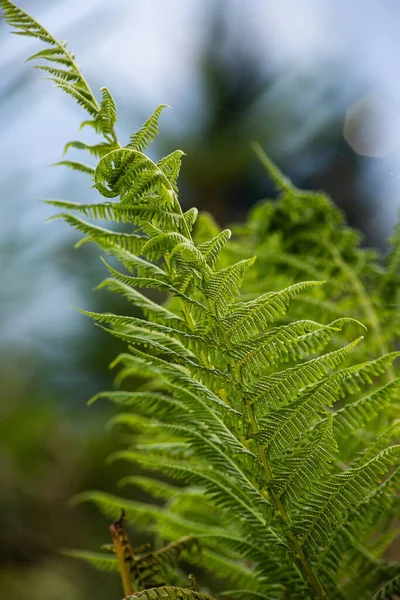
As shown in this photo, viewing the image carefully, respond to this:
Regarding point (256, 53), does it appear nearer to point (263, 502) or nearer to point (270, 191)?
point (270, 191)

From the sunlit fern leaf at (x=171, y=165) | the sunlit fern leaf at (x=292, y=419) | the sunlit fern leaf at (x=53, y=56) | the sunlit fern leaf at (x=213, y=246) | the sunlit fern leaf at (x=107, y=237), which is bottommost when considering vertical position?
the sunlit fern leaf at (x=292, y=419)

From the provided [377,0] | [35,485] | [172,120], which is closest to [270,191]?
[172,120]

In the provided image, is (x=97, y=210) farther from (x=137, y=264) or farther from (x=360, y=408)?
(x=360, y=408)

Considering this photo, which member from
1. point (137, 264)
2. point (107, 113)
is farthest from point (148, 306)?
point (107, 113)

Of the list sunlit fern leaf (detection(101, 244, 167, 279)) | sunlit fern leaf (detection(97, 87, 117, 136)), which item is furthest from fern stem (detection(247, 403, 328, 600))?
sunlit fern leaf (detection(97, 87, 117, 136))

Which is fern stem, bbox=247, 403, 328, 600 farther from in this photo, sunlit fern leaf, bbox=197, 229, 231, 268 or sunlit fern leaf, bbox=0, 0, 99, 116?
sunlit fern leaf, bbox=0, 0, 99, 116

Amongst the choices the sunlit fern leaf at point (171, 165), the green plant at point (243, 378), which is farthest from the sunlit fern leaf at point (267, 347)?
the sunlit fern leaf at point (171, 165)

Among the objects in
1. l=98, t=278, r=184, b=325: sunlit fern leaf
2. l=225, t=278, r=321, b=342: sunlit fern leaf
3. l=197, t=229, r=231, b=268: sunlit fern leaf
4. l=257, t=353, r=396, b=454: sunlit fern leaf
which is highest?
l=197, t=229, r=231, b=268: sunlit fern leaf

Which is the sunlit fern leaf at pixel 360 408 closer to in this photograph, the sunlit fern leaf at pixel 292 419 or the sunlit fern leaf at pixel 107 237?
the sunlit fern leaf at pixel 292 419
